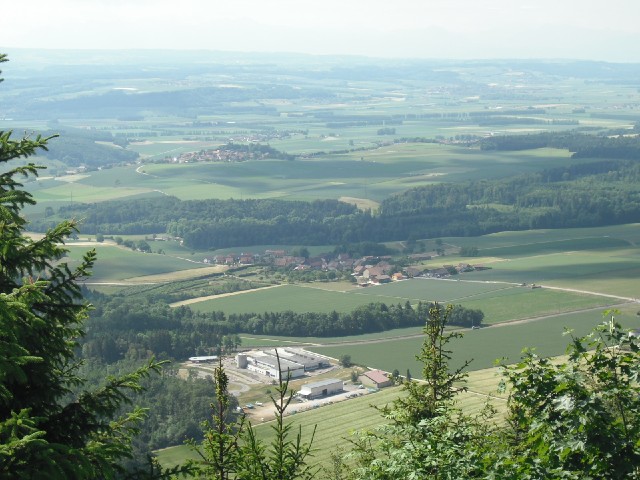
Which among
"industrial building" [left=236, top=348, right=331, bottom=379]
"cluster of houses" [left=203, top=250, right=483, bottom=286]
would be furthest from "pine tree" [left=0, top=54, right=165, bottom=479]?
"cluster of houses" [left=203, top=250, right=483, bottom=286]

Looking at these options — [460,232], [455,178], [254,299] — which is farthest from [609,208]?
[254,299]

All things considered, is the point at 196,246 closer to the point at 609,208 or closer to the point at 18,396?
the point at 609,208

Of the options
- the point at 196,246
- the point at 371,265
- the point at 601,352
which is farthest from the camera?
the point at 196,246

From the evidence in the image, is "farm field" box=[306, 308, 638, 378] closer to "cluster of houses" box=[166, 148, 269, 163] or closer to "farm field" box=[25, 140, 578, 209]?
"farm field" box=[25, 140, 578, 209]

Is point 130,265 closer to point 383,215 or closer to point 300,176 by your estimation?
point 383,215

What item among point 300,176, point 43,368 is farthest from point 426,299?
point 300,176

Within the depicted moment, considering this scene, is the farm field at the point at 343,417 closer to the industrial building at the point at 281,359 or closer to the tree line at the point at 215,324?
the industrial building at the point at 281,359

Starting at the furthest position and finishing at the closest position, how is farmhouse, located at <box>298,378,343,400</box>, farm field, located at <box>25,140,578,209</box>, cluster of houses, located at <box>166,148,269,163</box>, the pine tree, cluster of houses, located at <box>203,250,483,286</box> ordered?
cluster of houses, located at <box>166,148,269,163</box>, farm field, located at <box>25,140,578,209</box>, cluster of houses, located at <box>203,250,483,286</box>, farmhouse, located at <box>298,378,343,400</box>, the pine tree
